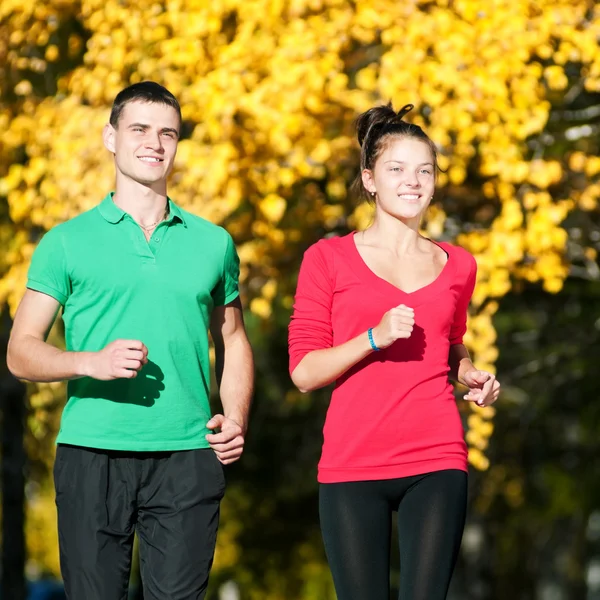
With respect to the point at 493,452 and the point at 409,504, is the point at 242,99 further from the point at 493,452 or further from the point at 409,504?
the point at 493,452

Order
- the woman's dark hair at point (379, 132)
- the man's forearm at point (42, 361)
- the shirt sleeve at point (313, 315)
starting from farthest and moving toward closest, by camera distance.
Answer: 1. the woman's dark hair at point (379, 132)
2. the shirt sleeve at point (313, 315)
3. the man's forearm at point (42, 361)

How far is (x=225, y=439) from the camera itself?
13.6 feet

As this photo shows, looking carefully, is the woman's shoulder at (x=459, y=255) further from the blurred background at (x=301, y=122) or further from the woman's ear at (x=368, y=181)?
the blurred background at (x=301, y=122)

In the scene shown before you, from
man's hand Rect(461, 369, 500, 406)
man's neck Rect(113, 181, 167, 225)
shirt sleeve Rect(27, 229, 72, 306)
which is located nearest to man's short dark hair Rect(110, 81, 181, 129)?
man's neck Rect(113, 181, 167, 225)

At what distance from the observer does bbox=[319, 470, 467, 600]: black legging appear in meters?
4.05

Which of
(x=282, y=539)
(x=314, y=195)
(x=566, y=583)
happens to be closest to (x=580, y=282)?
(x=314, y=195)

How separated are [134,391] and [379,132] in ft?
3.80

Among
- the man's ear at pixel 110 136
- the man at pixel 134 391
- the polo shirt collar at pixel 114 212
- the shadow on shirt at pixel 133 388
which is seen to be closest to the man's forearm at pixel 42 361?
the man at pixel 134 391

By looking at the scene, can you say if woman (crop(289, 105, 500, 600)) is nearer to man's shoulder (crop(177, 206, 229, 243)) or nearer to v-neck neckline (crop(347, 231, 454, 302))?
v-neck neckline (crop(347, 231, 454, 302))

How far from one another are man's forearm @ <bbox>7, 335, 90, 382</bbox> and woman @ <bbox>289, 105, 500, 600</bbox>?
70cm

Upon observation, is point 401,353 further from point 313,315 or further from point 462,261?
point 462,261

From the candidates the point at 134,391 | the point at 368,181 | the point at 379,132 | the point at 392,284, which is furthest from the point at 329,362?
the point at 379,132

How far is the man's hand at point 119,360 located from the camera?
3.71 m

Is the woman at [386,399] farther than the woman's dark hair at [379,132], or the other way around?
the woman's dark hair at [379,132]
